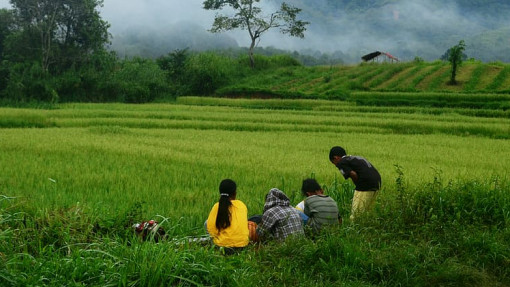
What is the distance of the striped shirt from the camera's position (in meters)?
5.00

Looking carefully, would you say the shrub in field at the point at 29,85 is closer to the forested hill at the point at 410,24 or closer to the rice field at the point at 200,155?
the rice field at the point at 200,155

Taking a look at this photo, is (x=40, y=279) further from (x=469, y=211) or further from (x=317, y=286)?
(x=469, y=211)

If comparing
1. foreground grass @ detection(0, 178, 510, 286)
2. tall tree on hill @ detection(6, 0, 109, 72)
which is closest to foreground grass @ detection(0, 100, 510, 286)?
foreground grass @ detection(0, 178, 510, 286)

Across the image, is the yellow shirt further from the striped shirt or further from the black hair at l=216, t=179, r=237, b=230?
the striped shirt

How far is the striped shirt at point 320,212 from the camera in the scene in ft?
16.4

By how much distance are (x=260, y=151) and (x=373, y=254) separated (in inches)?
271

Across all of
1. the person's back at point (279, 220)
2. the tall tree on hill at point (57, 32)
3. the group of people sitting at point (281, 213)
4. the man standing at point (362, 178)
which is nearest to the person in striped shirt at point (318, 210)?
the group of people sitting at point (281, 213)

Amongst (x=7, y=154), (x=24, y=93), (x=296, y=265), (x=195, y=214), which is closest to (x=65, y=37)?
(x=24, y=93)

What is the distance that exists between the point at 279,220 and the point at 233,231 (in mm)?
481

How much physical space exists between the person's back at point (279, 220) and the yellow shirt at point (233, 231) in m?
0.27

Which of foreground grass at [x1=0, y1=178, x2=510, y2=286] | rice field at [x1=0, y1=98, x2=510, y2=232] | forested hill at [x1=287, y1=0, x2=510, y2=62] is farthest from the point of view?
forested hill at [x1=287, y1=0, x2=510, y2=62]

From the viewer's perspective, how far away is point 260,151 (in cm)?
1088

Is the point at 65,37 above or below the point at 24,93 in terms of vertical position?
above

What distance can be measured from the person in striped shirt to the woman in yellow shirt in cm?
83
